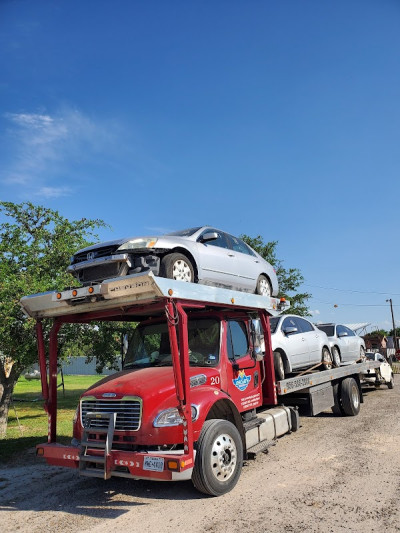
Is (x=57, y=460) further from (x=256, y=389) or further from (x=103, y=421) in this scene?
(x=256, y=389)

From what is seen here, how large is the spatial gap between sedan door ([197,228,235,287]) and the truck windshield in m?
0.98

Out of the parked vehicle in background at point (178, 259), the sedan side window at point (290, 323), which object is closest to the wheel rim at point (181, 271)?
the parked vehicle in background at point (178, 259)

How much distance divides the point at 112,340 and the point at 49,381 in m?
5.41

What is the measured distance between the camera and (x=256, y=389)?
6.69m

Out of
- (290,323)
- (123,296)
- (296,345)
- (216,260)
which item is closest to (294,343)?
(296,345)

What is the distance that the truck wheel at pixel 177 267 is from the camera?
6137mm

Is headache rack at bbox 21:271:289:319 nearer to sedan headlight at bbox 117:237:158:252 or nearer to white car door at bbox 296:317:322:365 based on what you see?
sedan headlight at bbox 117:237:158:252

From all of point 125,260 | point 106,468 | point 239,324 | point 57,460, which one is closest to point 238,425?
point 239,324

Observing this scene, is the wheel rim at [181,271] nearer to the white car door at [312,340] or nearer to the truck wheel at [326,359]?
the white car door at [312,340]

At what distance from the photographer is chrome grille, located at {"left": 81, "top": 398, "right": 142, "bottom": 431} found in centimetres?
488

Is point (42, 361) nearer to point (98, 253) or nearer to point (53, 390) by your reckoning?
point (53, 390)

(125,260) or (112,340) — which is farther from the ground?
(125,260)

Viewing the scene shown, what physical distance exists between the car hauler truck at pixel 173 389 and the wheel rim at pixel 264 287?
1381 mm

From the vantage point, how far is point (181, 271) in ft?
21.0
